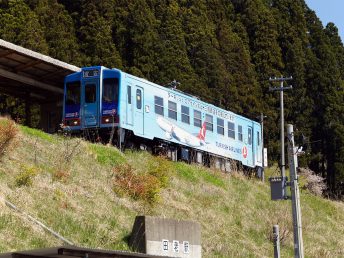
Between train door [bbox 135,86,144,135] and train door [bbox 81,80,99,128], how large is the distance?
4.36 feet

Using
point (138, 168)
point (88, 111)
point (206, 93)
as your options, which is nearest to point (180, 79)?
point (206, 93)

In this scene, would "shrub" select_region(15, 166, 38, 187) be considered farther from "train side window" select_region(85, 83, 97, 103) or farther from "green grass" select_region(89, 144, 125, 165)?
"train side window" select_region(85, 83, 97, 103)

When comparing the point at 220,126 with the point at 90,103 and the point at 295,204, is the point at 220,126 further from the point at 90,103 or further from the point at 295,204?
the point at 295,204

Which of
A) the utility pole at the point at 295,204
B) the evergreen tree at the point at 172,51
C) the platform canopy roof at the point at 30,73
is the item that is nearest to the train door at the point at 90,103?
the platform canopy roof at the point at 30,73

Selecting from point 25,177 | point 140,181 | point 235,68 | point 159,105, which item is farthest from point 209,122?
point 235,68

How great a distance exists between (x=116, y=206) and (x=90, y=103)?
8.33 m

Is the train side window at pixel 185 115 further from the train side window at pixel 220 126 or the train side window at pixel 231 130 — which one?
the train side window at pixel 231 130

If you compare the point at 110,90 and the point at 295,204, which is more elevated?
the point at 110,90

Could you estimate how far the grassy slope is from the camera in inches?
589

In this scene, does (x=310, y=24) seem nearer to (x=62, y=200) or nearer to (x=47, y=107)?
(x=47, y=107)

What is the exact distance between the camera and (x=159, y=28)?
154 ft

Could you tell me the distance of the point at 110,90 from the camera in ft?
81.4

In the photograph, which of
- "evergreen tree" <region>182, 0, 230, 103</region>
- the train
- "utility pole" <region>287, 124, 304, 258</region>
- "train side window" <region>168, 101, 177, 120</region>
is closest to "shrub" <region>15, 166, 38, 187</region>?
"utility pole" <region>287, 124, 304, 258</region>

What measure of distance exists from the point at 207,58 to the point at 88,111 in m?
21.9
